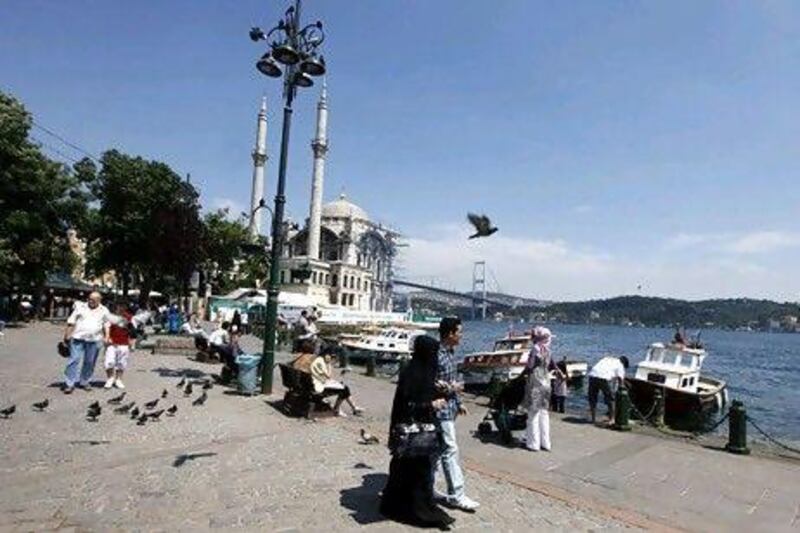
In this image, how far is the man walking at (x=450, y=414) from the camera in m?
6.18

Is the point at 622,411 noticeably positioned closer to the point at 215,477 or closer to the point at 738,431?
the point at 738,431

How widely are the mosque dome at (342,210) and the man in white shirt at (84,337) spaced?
112 m

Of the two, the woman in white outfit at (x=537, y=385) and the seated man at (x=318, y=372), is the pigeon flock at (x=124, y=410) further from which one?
the woman in white outfit at (x=537, y=385)

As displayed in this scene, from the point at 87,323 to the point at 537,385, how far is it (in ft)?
27.4

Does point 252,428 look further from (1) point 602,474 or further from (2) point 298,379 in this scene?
(1) point 602,474

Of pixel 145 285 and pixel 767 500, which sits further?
pixel 145 285

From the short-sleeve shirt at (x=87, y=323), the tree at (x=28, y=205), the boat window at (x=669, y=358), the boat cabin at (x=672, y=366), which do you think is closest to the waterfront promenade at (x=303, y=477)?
the short-sleeve shirt at (x=87, y=323)

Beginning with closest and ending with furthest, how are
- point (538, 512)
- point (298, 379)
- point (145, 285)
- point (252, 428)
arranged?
point (538, 512) → point (252, 428) → point (298, 379) → point (145, 285)

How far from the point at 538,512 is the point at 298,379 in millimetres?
5296

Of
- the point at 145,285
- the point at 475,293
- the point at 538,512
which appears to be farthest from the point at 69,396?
the point at 475,293

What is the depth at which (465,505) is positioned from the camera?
627cm

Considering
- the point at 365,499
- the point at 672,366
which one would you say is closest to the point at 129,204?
the point at 672,366

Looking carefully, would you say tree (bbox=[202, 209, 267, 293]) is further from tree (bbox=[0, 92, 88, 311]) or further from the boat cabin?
the boat cabin

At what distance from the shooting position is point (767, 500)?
7852 millimetres
